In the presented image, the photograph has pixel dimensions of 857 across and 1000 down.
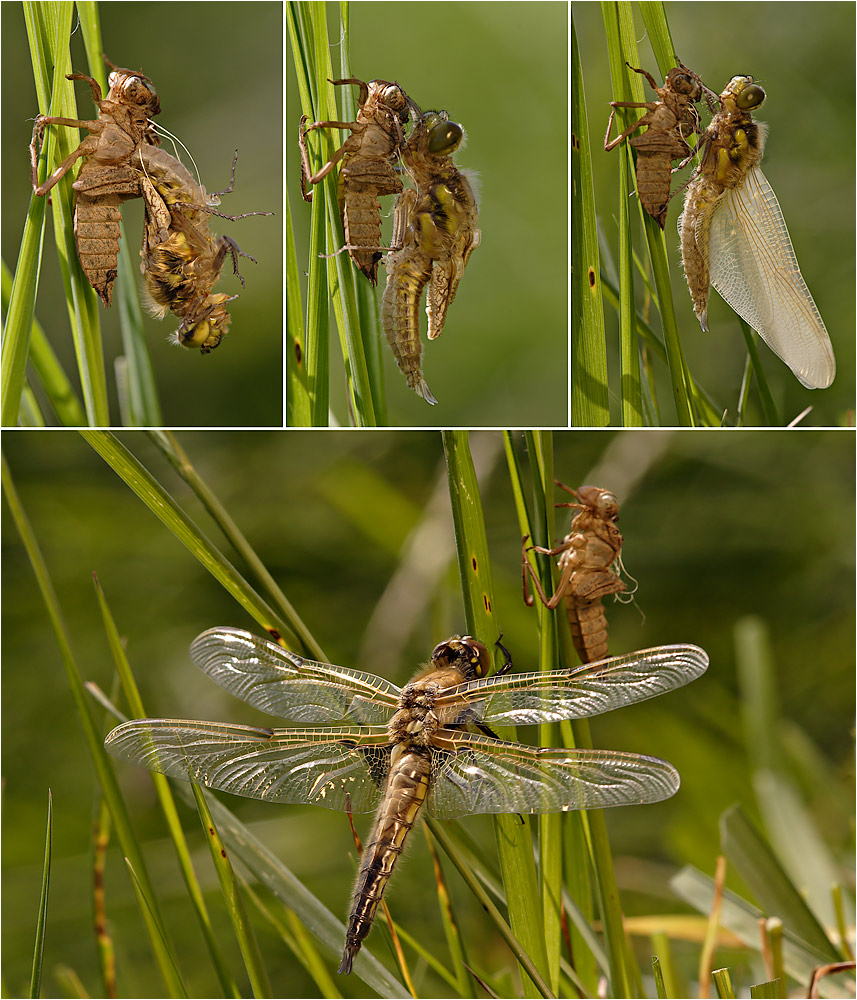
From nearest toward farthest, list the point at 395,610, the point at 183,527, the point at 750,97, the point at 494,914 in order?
the point at 494,914
the point at 183,527
the point at 750,97
the point at 395,610

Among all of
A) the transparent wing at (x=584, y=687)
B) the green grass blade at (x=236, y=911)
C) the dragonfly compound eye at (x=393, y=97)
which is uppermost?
the dragonfly compound eye at (x=393, y=97)

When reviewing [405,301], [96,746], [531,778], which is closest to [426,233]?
[405,301]

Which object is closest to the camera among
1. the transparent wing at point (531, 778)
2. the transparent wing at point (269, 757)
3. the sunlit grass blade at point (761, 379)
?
the transparent wing at point (531, 778)

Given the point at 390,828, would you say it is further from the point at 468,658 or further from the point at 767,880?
the point at 767,880

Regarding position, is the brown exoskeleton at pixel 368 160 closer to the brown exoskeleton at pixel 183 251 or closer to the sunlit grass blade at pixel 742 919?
the brown exoskeleton at pixel 183 251

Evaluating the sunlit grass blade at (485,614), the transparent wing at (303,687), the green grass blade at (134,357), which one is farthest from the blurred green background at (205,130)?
the transparent wing at (303,687)

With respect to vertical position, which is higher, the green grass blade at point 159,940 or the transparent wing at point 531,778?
the transparent wing at point 531,778

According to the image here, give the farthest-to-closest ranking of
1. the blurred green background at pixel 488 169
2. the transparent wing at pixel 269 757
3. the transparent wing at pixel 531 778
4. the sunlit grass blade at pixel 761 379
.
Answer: the sunlit grass blade at pixel 761 379 < the blurred green background at pixel 488 169 < the transparent wing at pixel 269 757 < the transparent wing at pixel 531 778

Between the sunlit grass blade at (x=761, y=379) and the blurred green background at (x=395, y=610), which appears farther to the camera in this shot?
the blurred green background at (x=395, y=610)

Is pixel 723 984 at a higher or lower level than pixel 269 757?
lower
